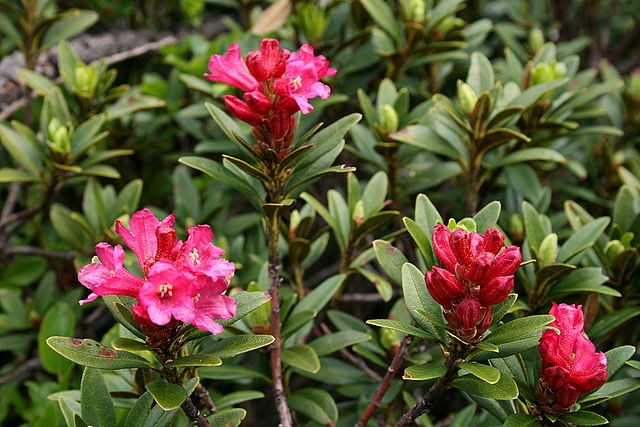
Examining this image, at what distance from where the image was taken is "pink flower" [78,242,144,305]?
1.02 meters

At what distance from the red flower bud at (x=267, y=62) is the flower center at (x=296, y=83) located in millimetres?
27

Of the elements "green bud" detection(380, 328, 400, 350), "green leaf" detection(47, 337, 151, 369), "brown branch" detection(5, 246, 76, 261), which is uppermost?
"green leaf" detection(47, 337, 151, 369)

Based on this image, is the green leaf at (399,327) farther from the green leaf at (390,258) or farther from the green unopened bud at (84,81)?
the green unopened bud at (84,81)

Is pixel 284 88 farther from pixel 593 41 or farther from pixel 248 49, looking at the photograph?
pixel 593 41

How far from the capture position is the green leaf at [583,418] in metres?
1.18

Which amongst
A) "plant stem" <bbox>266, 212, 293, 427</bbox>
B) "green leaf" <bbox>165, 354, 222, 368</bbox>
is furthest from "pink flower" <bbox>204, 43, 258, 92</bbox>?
"green leaf" <bbox>165, 354, 222, 368</bbox>

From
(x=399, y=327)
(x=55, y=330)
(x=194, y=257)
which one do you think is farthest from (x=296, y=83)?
(x=55, y=330)

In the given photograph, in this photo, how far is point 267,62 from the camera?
4.02 feet

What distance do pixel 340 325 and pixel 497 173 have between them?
0.71 metres

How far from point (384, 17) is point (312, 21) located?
0.82 ft

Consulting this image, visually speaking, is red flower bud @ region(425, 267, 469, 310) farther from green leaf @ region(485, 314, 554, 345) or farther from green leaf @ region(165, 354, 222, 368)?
green leaf @ region(165, 354, 222, 368)

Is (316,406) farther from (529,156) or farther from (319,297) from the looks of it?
(529,156)

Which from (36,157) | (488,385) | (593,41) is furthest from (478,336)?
(593,41)

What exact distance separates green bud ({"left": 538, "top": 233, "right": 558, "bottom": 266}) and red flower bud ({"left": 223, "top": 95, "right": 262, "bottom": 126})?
0.76 m
